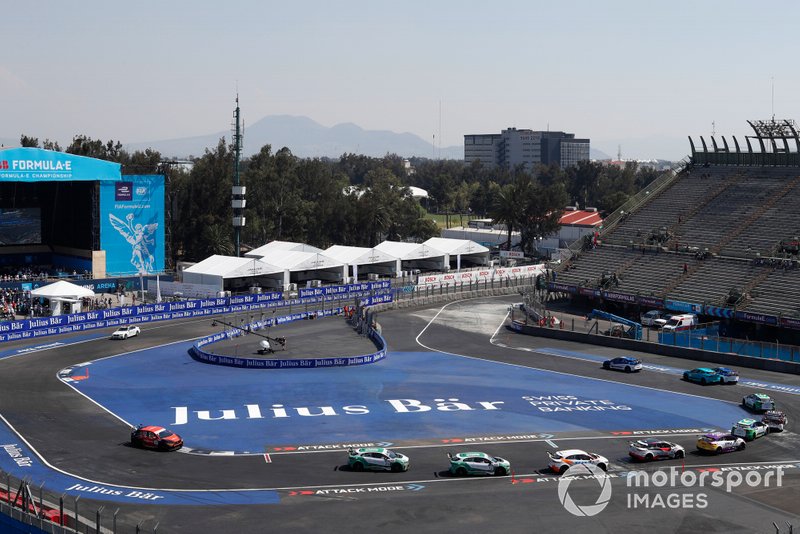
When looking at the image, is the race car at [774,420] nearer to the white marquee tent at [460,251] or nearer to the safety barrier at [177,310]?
the safety barrier at [177,310]

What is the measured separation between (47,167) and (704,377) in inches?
2651

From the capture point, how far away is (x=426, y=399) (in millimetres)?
54000

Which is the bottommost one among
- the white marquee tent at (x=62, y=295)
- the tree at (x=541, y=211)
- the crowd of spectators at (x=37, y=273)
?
the white marquee tent at (x=62, y=295)

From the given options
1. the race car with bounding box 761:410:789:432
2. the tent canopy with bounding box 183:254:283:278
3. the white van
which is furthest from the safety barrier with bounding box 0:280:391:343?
the race car with bounding box 761:410:789:432

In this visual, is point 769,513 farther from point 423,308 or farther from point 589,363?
point 423,308

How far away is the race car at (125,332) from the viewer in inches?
2867

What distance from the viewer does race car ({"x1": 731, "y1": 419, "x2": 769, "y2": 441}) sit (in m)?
44.9

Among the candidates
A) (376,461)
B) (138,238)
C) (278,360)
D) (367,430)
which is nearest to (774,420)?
(367,430)

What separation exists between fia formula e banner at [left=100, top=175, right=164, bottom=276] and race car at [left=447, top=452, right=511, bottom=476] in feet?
225

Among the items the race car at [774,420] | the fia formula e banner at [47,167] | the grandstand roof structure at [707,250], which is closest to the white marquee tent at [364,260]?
the grandstand roof structure at [707,250]

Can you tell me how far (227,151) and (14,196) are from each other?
126 feet

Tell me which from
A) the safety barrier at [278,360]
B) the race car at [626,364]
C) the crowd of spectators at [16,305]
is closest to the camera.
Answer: the race car at [626,364]

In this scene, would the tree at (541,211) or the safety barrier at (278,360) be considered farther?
the tree at (541,211)

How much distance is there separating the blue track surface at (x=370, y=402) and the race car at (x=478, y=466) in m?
6.38
